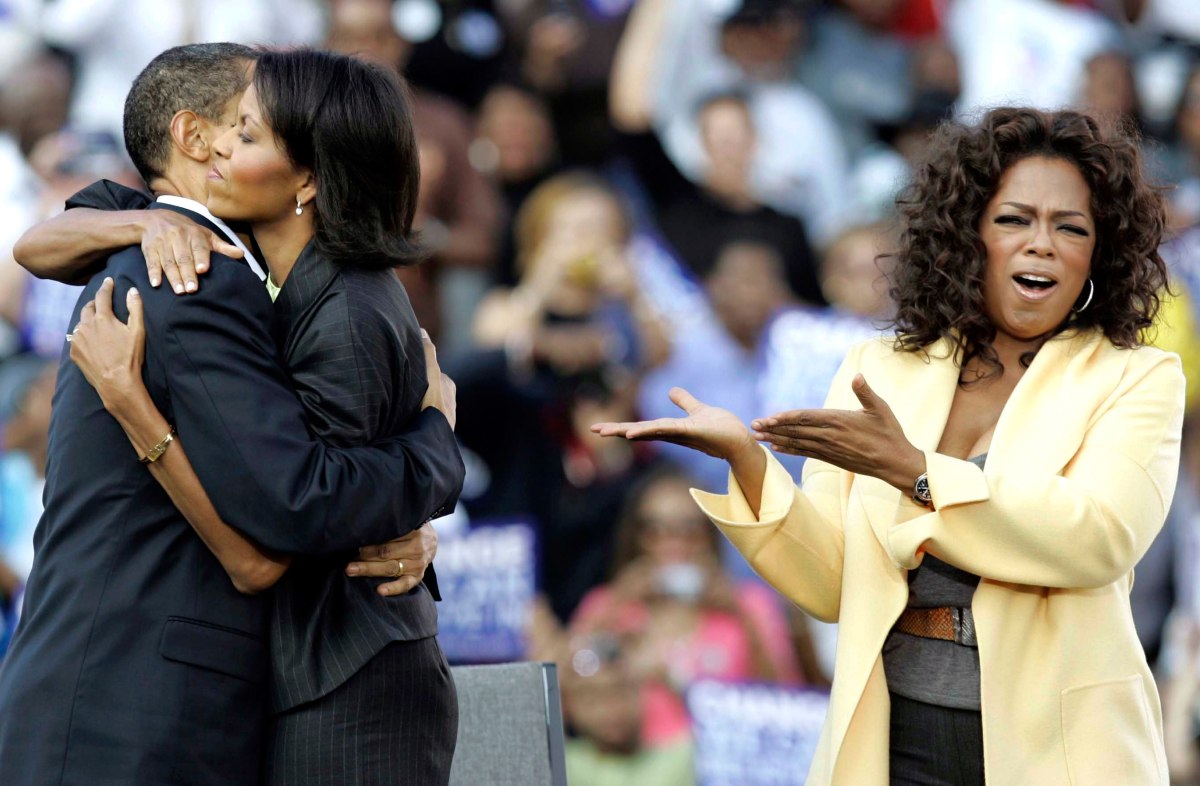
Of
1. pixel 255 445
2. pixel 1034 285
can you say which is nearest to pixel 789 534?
pixel 1034 285

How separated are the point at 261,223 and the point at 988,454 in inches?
53.9

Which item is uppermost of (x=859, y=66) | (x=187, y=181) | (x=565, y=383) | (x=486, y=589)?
(x=859, y=66)

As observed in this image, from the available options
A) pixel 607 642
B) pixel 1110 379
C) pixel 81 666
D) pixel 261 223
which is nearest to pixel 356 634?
pixel 81 666

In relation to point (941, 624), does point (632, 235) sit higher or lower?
lower

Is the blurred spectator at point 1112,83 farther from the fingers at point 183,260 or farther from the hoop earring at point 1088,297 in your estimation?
the fingers at point 183,260

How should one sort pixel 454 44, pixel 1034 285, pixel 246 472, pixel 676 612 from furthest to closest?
pixel 454 44
pixel 676 612
pixel 1034 285
pixel 246 472

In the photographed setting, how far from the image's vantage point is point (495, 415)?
659 centimetres

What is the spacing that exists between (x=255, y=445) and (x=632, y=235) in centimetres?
466

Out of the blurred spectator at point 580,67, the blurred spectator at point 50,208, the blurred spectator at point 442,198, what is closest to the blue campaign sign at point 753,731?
the blurred spectator at point 442,198

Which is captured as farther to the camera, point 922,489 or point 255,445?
point 922,489

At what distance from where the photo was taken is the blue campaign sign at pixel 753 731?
6.39m

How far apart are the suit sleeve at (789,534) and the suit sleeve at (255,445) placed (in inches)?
27.1

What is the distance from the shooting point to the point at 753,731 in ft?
21.1

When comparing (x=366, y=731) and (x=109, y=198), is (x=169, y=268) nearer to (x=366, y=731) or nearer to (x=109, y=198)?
(x=109, y=198)
